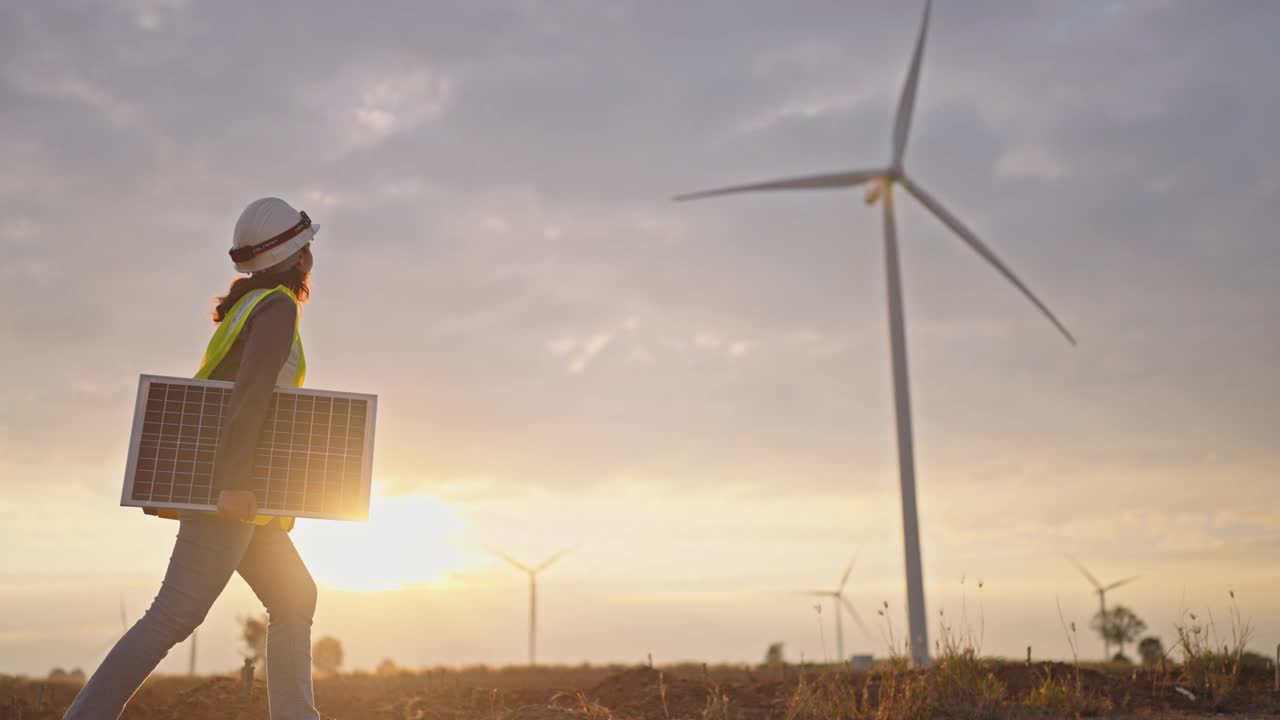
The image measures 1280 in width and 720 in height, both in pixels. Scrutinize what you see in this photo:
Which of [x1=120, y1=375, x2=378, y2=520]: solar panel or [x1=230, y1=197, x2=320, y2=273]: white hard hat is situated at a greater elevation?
Result: [x1=230, y1=197, x2=320, y2=273]: white hard hat

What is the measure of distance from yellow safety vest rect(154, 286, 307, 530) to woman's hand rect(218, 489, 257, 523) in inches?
9.6

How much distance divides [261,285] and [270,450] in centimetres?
100

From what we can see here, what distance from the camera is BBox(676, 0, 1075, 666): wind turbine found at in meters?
26.3

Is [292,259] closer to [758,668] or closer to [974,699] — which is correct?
[974,699]

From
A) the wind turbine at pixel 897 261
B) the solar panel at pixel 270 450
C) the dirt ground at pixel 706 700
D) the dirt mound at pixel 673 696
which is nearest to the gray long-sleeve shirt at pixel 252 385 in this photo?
the solar panel at pixel 270 450

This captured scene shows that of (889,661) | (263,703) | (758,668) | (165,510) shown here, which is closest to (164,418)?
(165,510)

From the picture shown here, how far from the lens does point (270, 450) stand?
20.4ft

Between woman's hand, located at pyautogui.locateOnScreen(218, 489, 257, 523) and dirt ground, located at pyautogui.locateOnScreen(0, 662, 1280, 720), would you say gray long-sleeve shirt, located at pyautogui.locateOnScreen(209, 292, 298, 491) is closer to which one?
woman's hand, located at pyautogui.locateOnScreen(218, 489, 257, 523)

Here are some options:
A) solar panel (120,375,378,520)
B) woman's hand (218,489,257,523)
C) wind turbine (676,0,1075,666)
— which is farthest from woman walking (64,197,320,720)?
wind turbine (676,0,1075,666)

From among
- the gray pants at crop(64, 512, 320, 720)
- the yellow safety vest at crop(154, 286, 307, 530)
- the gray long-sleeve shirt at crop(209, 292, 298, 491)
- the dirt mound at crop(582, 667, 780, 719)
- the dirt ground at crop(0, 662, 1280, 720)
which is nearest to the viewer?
the gray pants at crop(64, 512, 320, 720)

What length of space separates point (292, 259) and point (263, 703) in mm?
4318

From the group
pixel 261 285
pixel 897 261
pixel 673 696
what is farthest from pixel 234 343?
pixel 897 261

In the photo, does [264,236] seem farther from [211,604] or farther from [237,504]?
[211,604]

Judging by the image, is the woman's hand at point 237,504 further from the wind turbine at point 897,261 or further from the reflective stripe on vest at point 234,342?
the wind turbine at point 897,261
